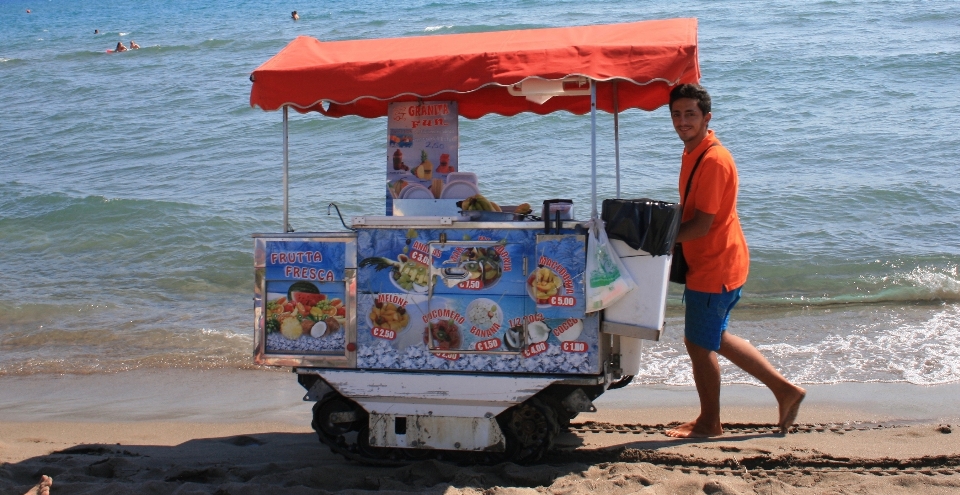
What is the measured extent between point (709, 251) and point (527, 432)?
3.90ft

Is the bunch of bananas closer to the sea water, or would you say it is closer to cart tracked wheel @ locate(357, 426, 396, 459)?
cart tracked wheel @ locate(357, 426, 396, 459)

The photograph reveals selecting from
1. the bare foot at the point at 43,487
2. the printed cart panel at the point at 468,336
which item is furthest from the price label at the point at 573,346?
the bare foot at the point at 43,487

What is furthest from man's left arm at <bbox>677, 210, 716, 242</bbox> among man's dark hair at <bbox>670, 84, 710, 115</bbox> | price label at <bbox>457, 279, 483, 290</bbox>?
price label at <bbox>457, 279, 483, 290</bbox>

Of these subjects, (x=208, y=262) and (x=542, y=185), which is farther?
(x=542, y=185)

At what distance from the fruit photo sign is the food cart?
86cm

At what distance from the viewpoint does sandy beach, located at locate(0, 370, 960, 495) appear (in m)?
3.83

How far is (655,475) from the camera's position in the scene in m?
3.87

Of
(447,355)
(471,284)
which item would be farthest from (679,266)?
(447,355)

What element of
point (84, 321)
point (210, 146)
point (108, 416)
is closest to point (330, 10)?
point (210, 146)

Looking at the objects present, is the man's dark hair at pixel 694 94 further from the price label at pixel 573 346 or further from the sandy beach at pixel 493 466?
the sandy beach at pixel 493 466

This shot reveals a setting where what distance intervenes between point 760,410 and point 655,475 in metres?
1.52

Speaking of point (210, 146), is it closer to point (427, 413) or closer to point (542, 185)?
point (542, 185)

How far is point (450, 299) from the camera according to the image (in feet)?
13.1

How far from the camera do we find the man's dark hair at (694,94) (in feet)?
13.1
